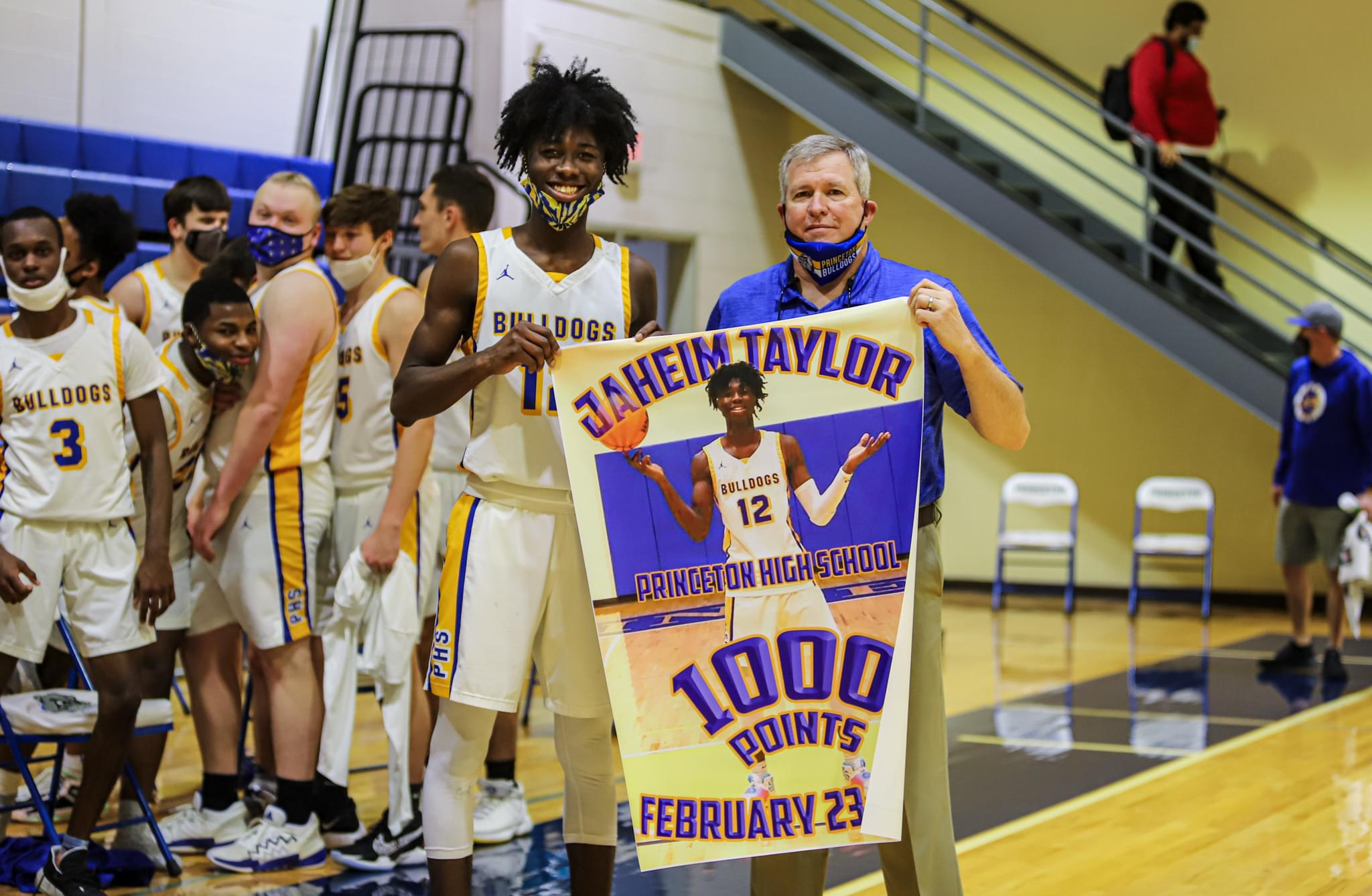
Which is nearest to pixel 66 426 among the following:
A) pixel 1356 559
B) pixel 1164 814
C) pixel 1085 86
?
pixel 1164 814

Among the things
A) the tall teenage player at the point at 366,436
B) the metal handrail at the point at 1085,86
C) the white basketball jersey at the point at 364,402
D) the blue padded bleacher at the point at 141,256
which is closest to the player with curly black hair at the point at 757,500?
→ the tall teenage player at the point at 366,436

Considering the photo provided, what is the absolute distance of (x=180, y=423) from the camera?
409 cm

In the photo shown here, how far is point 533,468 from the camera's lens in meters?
2.75

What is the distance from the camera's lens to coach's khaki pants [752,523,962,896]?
2582mm

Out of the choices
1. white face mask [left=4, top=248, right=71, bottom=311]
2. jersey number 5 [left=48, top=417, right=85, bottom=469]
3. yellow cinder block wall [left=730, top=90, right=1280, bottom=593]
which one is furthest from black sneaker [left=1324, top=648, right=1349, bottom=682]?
white face mask [left=4, top=248, right=71, bottom=311]

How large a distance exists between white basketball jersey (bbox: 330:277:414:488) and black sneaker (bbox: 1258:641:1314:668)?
5436 millimetres

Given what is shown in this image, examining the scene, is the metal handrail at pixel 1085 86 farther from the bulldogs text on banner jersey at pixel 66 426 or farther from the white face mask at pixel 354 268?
the bulldogs text on banner jersey at pixel 66 426

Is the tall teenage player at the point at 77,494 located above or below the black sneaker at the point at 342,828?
above

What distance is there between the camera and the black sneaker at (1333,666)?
7352 mm

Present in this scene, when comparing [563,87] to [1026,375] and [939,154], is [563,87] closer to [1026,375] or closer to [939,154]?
[939,154]

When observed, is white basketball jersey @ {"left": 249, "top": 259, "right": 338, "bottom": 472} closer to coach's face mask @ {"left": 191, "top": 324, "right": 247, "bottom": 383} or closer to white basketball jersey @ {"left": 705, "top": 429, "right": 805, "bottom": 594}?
coach's face mask @ {"left": 191, "top": 324, "right": 247, "bottom": 383}

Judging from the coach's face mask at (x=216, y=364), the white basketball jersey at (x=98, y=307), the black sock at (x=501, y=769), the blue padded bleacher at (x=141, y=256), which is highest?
the blue padded bleacher at (x=141, y=256)

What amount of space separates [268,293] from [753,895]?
226 centimetres

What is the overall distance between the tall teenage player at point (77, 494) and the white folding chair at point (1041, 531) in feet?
24.4
